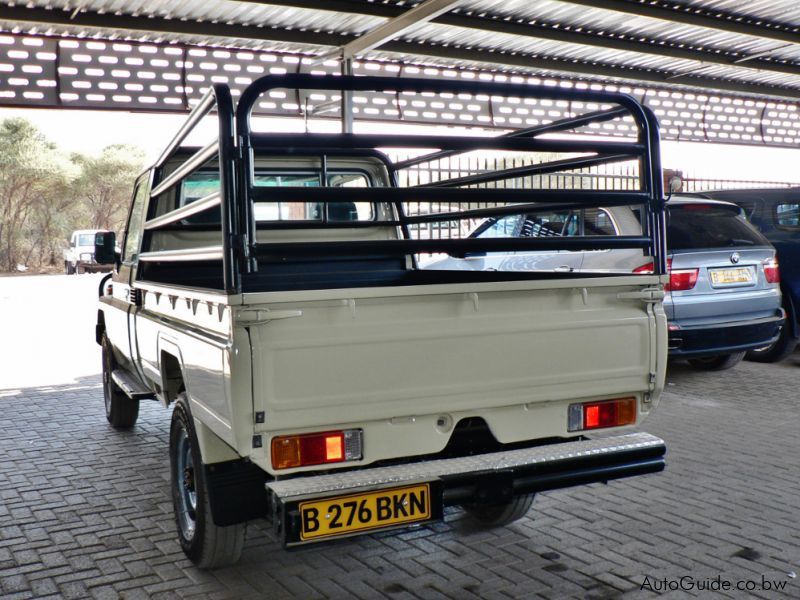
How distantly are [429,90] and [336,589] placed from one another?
6.99 feet

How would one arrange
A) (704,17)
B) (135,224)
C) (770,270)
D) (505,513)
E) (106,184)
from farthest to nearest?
1. (106,184)
2. (704,17)
3. (770,270)
4. (135,224)
5. (505,513)

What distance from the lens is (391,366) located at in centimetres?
315

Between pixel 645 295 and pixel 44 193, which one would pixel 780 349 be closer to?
pixel 645 295

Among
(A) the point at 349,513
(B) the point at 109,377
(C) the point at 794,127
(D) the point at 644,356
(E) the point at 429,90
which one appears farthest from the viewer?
(C) the point at 794,127

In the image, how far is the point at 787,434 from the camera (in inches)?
241

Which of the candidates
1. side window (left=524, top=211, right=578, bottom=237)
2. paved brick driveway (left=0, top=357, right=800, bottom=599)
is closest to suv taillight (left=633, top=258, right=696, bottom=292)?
side window (left=524, top=211, right=578, bottom=237)

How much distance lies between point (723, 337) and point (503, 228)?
2.71 m

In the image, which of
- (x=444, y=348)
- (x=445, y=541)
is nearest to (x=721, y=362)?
(x=445, y=541)

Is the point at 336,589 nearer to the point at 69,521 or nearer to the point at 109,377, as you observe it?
the point at 69,521

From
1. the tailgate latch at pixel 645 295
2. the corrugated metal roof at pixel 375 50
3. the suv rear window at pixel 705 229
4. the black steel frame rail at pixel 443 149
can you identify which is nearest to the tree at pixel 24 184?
the corrugated metal roof at pixel 375 50

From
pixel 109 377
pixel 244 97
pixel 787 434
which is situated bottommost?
pixel 787 434

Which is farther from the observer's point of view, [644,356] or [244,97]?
[644,356]

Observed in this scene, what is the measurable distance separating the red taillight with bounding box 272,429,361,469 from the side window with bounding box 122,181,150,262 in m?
2.85

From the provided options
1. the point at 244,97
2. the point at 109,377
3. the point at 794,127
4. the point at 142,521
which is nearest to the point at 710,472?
the point at 142,521
